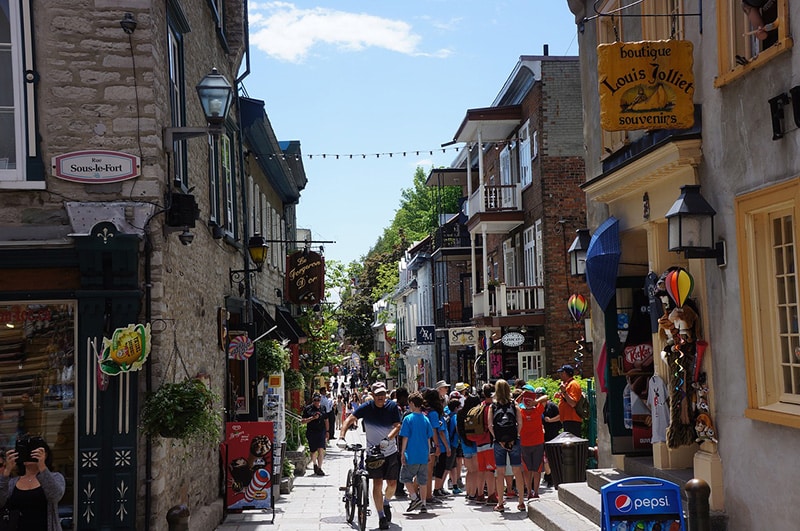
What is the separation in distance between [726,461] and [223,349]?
7.66 metres

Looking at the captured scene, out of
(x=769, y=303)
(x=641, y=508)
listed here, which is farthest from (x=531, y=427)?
(x=641, y=508)

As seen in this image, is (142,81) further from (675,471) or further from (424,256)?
(424,256)

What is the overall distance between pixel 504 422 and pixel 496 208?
15444 mm

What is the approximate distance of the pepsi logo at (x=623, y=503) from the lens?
24.1 feet

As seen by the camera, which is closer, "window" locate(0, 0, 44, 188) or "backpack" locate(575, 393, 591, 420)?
"window" locate(0, 0, 44, 188)

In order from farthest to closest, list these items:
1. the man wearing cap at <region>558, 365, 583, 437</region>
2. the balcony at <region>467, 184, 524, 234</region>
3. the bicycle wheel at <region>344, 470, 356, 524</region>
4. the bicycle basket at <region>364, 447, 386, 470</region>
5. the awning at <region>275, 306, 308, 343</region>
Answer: the balcony at <region>467, 184, 524, 234</region> → the awning at <region>275, 306, 308, 343</region> → the man wearing cap at <region>558, 365, 583, 437</region> → the bicycle wheel at <region>344, 470, 356, 524</region> → the bicycle basket at <region>364, 447, 386, 470</region>

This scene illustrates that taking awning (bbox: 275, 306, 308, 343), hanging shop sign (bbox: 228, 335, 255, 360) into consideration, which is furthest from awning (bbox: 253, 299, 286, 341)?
hanging shop sign (bbox: 228, 335, 255, 360)

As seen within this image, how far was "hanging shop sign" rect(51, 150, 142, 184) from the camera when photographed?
9508mm

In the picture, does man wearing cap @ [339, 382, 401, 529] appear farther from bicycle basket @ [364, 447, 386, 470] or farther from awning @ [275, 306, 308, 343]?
awning @ [275, 306, 308, 343]

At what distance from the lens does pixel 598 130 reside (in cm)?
1275

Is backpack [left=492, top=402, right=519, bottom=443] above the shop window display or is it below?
below

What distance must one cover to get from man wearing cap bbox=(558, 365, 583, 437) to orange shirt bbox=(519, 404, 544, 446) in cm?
246

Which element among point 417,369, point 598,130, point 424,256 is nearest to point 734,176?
point 598,130

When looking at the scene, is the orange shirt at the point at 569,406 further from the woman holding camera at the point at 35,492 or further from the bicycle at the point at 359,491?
the woman holding camera at the point at 35,492
